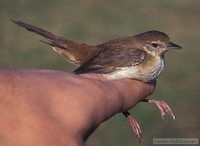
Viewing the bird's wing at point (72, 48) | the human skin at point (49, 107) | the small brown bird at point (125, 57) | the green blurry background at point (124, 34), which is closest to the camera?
the human skin at point (49, 107)

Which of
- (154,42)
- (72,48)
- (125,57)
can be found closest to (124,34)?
(154,42)

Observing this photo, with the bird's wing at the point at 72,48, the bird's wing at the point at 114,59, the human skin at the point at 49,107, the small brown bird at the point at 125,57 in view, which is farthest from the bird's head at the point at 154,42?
the human skin at the point at 49,107

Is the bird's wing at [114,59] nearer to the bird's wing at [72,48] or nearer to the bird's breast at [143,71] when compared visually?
the bird's breast at [143,71]

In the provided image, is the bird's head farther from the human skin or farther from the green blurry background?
the human skin

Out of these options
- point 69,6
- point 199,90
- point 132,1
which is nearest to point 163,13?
point 132,1

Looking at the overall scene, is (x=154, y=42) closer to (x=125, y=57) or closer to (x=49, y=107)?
(x=125, y=57)

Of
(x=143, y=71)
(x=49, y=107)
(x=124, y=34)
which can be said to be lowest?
(x=124, y=34)
